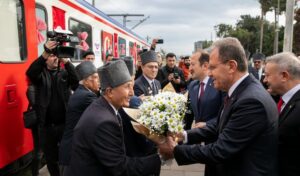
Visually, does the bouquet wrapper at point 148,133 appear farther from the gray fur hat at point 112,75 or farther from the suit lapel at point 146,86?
the suit lapel at point 146,86

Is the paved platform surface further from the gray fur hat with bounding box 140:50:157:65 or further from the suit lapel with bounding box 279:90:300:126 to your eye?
the suit lapel with bounding box 279:90:300:126

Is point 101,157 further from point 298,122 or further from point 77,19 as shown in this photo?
point 77,19

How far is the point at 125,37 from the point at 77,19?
20.5ft

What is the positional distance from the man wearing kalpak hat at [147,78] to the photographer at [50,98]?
103cm

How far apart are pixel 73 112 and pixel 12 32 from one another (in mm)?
1503

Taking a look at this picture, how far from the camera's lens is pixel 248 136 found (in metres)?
2.10

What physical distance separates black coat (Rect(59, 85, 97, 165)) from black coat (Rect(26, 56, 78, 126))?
705mm

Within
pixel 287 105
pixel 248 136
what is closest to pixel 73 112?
pixel 248 136

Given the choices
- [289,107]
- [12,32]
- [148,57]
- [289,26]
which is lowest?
[289,107]

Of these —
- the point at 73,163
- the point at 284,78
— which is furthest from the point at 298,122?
the point at 73,163

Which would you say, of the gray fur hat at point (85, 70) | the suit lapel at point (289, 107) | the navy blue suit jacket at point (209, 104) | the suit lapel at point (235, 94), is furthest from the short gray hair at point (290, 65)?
the gray fur hat at point (85, 70)

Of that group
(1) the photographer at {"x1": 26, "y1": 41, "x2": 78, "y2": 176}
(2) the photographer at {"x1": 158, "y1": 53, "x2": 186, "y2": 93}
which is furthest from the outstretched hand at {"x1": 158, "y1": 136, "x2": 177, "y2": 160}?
(2) the photographer at {"x1": 158, "y1": 53, "x2": 186, "y2": 93}

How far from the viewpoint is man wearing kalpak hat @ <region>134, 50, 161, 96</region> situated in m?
4.40

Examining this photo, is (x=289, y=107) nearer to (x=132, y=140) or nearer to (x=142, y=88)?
(x=132, y=140)
